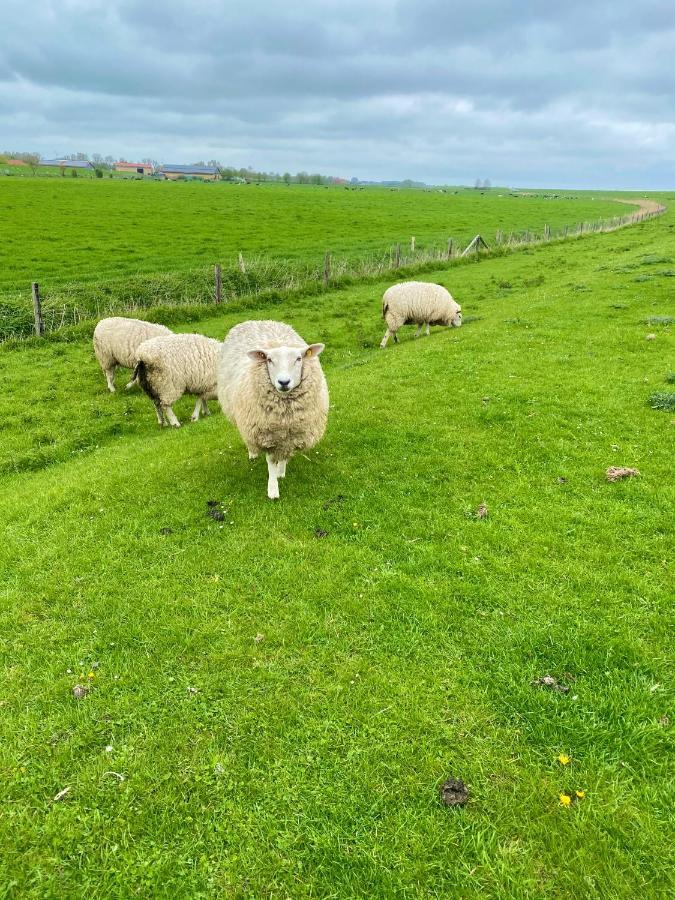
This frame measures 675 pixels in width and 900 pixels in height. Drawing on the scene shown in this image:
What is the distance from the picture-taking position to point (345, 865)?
3303 millimetres

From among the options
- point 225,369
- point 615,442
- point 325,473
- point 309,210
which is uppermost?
point 309,210

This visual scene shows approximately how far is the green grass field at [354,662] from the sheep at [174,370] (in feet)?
8.87

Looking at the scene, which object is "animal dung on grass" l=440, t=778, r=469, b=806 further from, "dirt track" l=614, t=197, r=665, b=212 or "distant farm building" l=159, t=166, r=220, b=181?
"distant farm building" l=159, t=166, r=220, b=181

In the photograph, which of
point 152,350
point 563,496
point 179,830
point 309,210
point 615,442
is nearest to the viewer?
point 179,830

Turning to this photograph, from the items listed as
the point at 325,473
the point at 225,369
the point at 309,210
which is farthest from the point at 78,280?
the point at 309,210

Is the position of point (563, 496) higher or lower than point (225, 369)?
lower

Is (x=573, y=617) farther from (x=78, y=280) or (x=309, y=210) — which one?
(x=309, y=210)

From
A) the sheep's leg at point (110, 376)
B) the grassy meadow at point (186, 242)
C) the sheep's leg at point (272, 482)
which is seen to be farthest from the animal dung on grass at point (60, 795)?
the grassy meadow at point (186, 242)

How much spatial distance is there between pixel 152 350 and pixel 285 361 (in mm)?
6250

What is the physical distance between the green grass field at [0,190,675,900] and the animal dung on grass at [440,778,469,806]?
2.7 inches

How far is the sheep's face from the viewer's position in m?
6.93

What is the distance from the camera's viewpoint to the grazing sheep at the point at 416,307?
1795 centimetres

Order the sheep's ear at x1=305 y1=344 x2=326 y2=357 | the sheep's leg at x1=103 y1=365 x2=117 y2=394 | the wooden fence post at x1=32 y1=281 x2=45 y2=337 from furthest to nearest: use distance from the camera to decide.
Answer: the wooden fence post at x1=32 y1=281 x2=45 y2=337
the sheep's leg at x1=103 y1=365 x2=117 y2=394
the sheep's ear at x1=305 y1=344 x2=326 y2=357

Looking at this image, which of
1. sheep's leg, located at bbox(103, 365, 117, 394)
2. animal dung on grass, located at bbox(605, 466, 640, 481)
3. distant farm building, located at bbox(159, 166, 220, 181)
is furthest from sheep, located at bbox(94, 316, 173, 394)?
distant farm building, located at bbox(159, 166, 220, 181)
